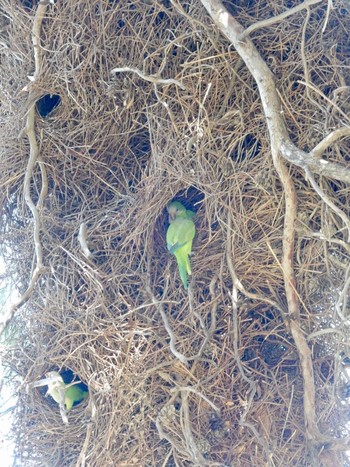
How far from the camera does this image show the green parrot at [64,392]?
2572 mm

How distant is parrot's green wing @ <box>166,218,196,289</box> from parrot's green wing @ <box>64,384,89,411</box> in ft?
1.94

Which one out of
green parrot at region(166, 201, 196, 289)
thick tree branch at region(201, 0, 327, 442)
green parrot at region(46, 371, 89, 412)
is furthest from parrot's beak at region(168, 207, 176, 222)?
green parrot at region(46, 371, 89, 412)

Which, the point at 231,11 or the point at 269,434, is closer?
the point at 269,434

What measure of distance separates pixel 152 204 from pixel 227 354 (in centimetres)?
63

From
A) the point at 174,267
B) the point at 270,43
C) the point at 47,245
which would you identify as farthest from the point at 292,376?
the point at 270,43

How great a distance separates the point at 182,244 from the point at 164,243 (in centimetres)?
23

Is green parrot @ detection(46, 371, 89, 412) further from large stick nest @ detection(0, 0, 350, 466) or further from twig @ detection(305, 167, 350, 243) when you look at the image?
twig @ detection(305, 167, 350, 243)

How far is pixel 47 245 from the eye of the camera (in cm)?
283

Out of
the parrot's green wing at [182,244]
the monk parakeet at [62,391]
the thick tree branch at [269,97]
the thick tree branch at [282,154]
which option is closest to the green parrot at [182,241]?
the parrot's green wing at [182,244]

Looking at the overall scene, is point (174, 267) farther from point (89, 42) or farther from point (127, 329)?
point (89, 42)

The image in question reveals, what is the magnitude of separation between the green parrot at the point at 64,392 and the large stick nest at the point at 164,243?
0.05m

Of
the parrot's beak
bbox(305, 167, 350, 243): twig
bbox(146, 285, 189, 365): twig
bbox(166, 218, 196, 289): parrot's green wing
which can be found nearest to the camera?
bbox(305, 167, 350, 243): twig

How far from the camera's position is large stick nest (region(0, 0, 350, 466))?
8.46ft

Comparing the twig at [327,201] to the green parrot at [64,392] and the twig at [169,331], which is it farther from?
the green parrot at [64,392]
